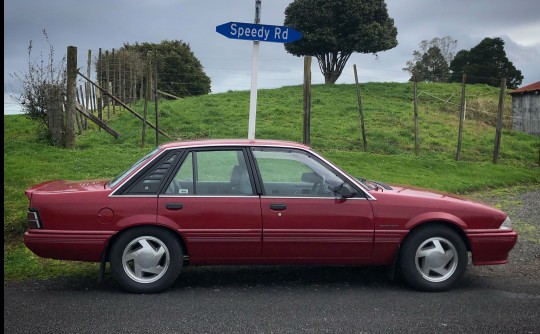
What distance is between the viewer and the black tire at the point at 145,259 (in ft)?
17.9

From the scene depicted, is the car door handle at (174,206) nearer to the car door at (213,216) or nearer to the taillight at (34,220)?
the car door at (213,216)

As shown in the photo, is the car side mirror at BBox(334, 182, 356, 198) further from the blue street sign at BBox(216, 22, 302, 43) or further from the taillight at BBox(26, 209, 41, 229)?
the blue street sign at BBox(216, 22, 302, 43)

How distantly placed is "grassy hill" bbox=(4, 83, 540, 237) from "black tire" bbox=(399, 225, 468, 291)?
5131 mm

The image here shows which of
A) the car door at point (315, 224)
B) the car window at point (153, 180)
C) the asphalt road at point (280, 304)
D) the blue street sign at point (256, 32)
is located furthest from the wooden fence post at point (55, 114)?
the car door at point (315, 224)

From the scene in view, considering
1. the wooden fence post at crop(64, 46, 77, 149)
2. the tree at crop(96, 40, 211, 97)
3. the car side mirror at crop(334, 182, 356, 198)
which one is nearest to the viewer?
the car side mirror at crop(334, 182, 356, 198)

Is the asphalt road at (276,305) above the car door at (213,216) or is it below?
below

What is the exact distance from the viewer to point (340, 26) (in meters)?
37.1

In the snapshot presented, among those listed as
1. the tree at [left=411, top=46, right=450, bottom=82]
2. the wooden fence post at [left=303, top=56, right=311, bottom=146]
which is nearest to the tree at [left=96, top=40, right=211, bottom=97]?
the tree at [left=411, top=46, right=450, bottom=82]

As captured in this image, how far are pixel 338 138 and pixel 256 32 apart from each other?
36.2 feet

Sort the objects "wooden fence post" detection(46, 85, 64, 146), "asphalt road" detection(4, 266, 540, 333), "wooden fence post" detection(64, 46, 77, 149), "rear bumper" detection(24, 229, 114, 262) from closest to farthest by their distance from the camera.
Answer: "asphalt road" detection(4, 266, 540, 333)
"rear bumper" detection(24, 229, 114, 262)
"wooden fence post" detection(64, 46, 77, 149)
"wooden fence post" detection(46, 85, 64, 146)

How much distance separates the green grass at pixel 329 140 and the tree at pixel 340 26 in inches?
215

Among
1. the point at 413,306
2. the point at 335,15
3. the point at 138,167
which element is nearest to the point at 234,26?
the point at 138,167

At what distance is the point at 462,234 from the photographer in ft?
19.1

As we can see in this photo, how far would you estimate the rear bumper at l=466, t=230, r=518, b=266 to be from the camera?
227 inches
